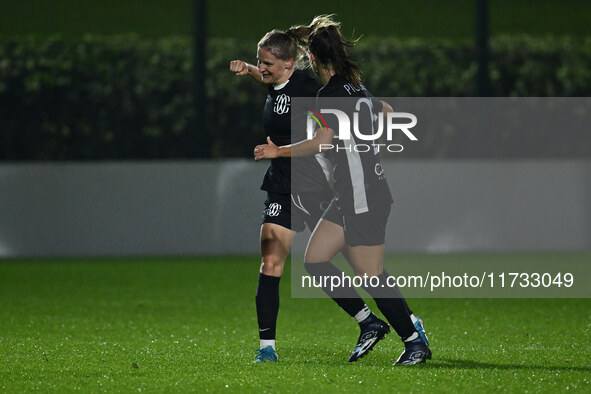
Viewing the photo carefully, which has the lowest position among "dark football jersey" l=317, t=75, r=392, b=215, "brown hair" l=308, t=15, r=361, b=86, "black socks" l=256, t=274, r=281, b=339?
"black socks" l=256, t=274, r=281, b=339

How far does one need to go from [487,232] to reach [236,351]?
6929 mm

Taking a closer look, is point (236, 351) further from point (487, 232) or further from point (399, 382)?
point (487, 232)

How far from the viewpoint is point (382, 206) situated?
573cm

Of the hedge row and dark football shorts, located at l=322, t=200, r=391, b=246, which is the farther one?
the hedge row

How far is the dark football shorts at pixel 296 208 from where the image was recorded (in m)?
5.94

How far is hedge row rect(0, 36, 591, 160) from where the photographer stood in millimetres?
12547

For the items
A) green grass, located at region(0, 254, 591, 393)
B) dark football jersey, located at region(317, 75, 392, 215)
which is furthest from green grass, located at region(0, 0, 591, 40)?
dark football jersey, located at region(317, 75, 392, 215)

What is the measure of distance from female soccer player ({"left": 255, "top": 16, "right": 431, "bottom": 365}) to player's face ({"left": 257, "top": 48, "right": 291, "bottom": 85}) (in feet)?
0.72

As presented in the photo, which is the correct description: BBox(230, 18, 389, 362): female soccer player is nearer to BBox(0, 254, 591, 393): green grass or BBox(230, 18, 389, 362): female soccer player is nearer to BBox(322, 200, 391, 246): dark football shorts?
BBox(0, 254, 591, 393): green grass

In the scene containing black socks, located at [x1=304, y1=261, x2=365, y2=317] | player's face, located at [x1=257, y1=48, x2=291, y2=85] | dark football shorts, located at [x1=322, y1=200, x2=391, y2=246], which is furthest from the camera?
black socks, located at [x1=304, y1=261, x2=365, y2=317]

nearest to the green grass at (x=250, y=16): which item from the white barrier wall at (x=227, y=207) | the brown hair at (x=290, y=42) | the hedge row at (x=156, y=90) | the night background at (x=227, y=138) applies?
the night background at (x=227, y=138)

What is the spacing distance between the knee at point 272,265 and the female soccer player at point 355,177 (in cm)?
41

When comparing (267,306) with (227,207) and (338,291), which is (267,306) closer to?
(338,291)

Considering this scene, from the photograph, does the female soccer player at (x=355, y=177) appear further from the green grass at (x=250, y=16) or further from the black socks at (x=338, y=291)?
the green grass at (x=250, y=16)
